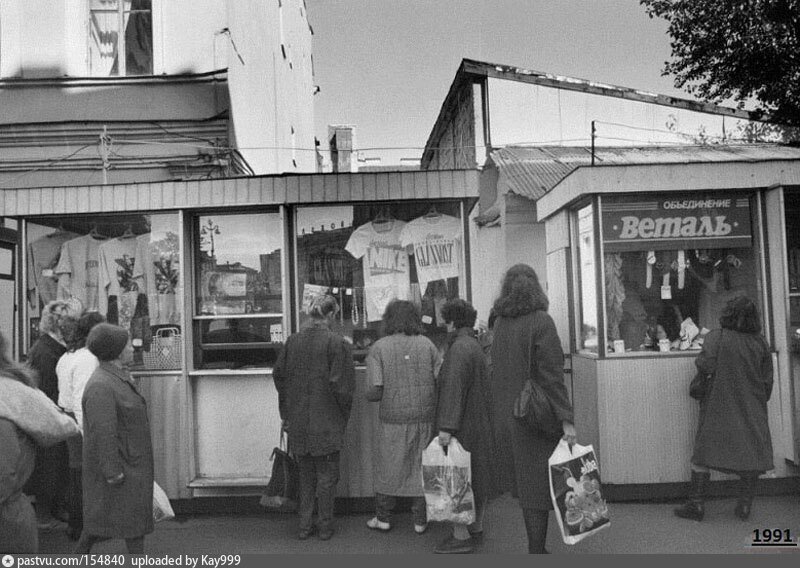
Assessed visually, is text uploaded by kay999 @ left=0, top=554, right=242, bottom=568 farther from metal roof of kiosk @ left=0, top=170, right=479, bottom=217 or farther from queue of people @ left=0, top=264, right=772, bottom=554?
metal roof of kiosk @ left=0, top=170, right=479, bottom=217

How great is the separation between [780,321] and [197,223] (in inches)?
201

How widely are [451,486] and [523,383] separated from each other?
0.90 metres

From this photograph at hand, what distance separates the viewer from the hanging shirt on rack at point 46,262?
23.6 ft

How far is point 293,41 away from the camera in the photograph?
2161 centimetres

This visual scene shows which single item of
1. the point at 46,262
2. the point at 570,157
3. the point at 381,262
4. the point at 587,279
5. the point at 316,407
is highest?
the point at 570,157

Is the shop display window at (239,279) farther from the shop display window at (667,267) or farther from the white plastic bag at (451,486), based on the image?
the shop display window at (667,267)

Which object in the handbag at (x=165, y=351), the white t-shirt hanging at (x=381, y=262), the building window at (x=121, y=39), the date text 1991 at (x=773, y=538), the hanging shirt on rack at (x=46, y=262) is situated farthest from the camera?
the building window at (x=121, y=39)

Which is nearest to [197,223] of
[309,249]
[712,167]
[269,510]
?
[309,249]

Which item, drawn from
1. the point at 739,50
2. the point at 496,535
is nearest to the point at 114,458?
the point at 496,535

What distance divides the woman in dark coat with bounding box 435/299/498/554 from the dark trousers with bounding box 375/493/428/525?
1.54ft

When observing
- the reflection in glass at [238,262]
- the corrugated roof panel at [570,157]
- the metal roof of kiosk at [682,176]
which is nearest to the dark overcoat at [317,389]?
the reflection in glass at [238,262]

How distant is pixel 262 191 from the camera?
21.9 feet

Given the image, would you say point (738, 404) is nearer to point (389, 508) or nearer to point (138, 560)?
point (389, 508)

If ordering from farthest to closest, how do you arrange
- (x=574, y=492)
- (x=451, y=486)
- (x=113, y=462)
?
(x=451, y=486)
(x=574, y=492)
(x=113, y=462)
